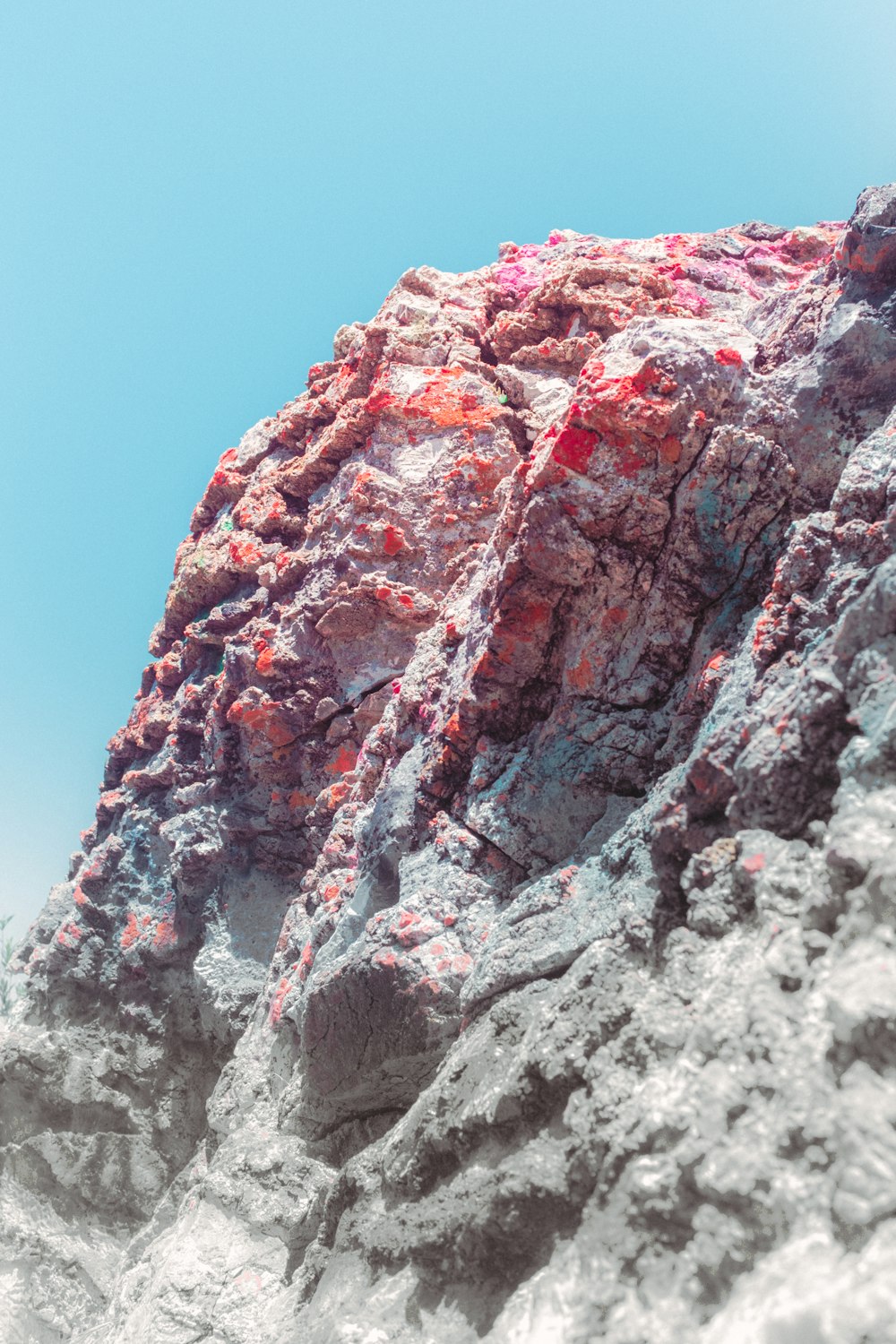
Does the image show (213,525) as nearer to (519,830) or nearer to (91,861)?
(91,861)

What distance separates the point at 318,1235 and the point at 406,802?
246 cm

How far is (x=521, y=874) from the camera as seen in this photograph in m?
4.70

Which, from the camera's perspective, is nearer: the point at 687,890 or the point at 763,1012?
the point at 763,1012

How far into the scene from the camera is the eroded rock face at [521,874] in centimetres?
226

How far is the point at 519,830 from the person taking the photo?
471cm

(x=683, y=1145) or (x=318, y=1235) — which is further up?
(x=683, y=1145)

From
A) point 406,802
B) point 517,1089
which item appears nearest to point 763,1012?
point 517,1089

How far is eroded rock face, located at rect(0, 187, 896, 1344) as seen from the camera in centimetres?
226

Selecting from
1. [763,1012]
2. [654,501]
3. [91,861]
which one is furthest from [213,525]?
[763,1012]

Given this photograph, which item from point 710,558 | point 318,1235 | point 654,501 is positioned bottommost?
point 318,1235

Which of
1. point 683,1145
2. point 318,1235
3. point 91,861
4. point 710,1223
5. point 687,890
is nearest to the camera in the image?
point 710,1223

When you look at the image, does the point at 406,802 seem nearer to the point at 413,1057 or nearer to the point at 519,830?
the point at 519,830

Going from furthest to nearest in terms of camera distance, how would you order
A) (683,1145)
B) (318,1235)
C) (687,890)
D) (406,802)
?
(406,802), (318,1235), (687,890), (683,1145)

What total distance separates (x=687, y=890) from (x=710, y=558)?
2.24 meters
